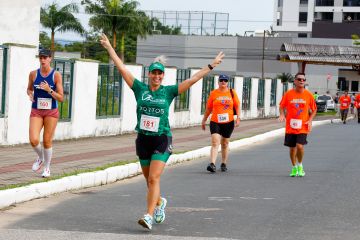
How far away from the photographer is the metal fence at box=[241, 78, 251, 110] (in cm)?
4469

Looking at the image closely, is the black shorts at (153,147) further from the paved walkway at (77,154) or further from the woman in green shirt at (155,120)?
the paved walkway at (77,154)

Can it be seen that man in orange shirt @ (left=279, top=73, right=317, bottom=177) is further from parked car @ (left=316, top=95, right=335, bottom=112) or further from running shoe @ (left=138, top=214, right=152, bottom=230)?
parked car @ (left=316, top=95, right=335, bottom=112)

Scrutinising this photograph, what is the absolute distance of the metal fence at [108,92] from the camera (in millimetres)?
24766

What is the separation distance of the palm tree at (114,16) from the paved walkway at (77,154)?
144 feet

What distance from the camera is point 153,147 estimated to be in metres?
9.54

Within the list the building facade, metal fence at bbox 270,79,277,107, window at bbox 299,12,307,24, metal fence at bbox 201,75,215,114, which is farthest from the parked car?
window at bbox 299,12,307,24

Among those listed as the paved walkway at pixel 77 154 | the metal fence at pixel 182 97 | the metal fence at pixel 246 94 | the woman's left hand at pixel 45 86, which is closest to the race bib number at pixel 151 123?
the paved walkway at pixel 77 154

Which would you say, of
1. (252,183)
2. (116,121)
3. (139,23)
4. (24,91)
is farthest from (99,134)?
(139,23)

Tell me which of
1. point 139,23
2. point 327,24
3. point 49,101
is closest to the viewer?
point 49,101

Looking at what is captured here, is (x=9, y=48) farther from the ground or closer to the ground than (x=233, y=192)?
farther from the ground

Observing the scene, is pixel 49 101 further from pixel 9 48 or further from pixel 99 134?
pixel 99 134

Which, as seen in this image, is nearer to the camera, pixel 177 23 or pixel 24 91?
pixel 24 91

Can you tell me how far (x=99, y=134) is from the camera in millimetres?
24609

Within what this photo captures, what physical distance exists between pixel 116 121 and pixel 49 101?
13246mm
